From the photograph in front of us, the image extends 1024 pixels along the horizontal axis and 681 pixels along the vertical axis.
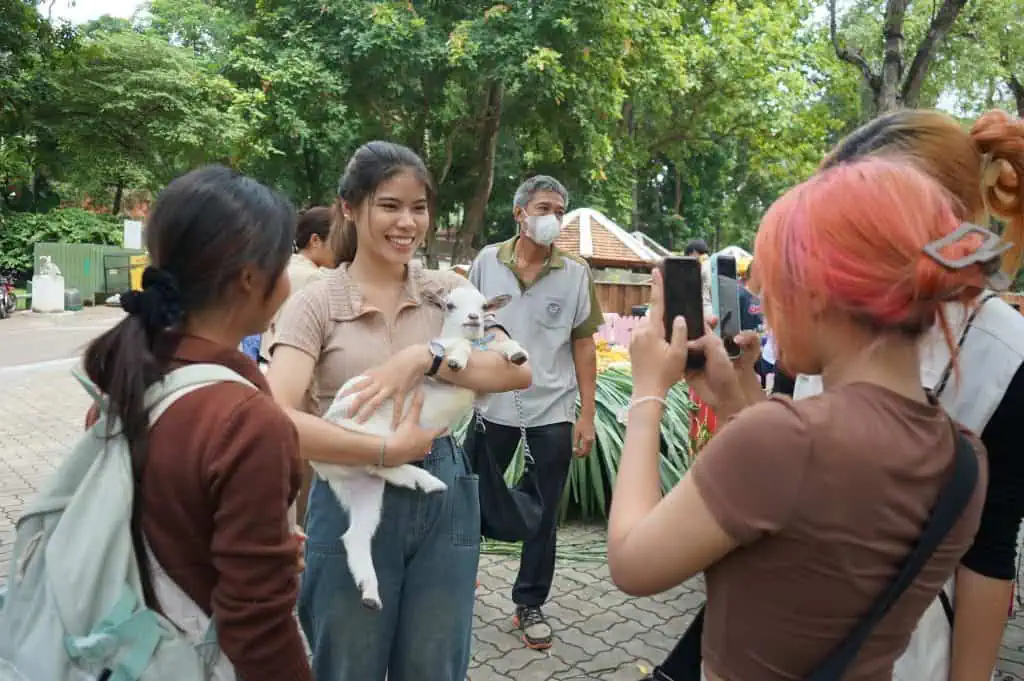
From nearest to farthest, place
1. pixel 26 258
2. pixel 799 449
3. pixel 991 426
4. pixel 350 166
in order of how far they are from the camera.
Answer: pixel 799 449 → pixel 991 426 → pixel 350 166 → pixel 26 258

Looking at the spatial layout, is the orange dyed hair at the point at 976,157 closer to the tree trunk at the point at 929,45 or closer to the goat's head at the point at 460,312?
the goat's head at the point at 460,312

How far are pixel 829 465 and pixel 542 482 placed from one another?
2758mm

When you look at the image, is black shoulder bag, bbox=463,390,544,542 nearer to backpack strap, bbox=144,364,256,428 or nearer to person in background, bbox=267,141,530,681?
person in background, bbox=267,141,530,681

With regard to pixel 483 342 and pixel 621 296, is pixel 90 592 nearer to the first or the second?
A: pixel 483 342

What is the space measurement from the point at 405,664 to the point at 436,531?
1.09 ft

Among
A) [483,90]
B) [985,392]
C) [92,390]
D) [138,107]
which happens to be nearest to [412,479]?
[92,390]

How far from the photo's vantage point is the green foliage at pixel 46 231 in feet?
73.3

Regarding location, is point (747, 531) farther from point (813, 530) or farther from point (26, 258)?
point (26, 258)

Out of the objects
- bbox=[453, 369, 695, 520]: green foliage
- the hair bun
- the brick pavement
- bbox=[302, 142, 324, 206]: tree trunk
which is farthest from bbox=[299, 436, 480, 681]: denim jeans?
bbox=[302, 142, 324, 206]: tree trunk

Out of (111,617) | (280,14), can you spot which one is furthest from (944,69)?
(111,617)

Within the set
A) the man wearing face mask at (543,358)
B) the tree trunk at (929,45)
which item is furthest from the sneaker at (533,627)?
the tree trunk at (929,45)

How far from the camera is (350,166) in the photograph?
207 cm

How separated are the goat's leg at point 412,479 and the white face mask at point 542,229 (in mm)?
2151

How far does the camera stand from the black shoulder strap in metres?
1.08
